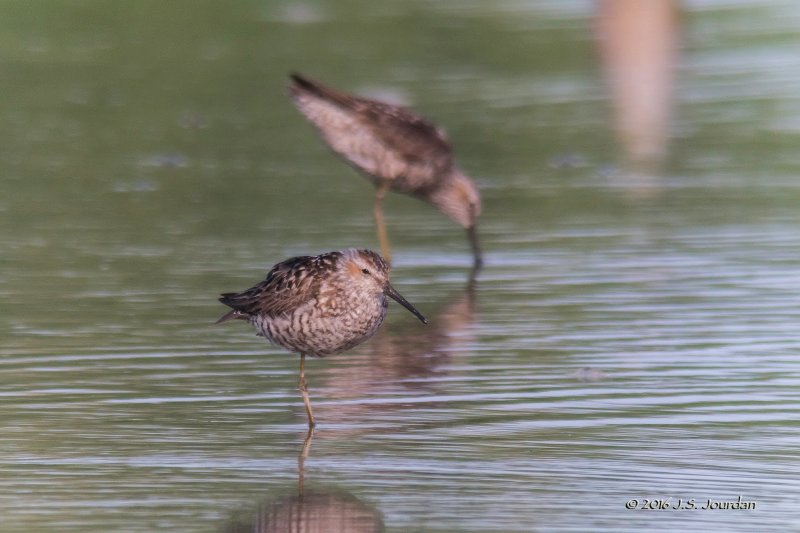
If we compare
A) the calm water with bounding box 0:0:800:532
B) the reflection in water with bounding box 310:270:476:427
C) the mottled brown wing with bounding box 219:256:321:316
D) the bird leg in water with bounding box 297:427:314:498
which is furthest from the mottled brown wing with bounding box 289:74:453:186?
the bird leg in water with bounding box 297:427:314:498

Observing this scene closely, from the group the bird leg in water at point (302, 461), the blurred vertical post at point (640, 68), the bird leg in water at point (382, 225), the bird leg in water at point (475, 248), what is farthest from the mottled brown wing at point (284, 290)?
the blurred vertical post at point (640, 68)

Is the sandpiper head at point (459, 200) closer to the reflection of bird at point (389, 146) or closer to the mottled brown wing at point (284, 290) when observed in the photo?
the reflection of bird at point (389, 146)

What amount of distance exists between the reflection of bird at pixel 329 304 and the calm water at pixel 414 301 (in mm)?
391

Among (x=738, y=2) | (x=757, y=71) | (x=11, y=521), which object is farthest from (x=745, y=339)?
(x=738, y=2)

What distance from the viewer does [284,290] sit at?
9.33m

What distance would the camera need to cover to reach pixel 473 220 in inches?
560

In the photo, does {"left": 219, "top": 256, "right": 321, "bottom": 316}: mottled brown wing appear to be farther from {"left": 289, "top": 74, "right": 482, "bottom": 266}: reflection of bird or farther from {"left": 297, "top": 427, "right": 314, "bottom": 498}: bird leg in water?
{"left": 289, "top": 74, "right": 482, "bottom": 266}: reflection of bird

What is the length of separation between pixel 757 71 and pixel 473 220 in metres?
8.64

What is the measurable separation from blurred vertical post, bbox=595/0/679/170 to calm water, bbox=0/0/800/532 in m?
0.27

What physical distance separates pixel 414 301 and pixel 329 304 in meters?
3.27

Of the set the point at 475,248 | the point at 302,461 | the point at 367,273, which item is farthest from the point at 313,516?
the point at 475,248

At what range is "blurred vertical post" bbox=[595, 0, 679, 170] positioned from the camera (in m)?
18.1

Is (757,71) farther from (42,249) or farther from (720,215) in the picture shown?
(42,249)

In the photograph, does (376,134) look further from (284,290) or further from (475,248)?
(284,290)
